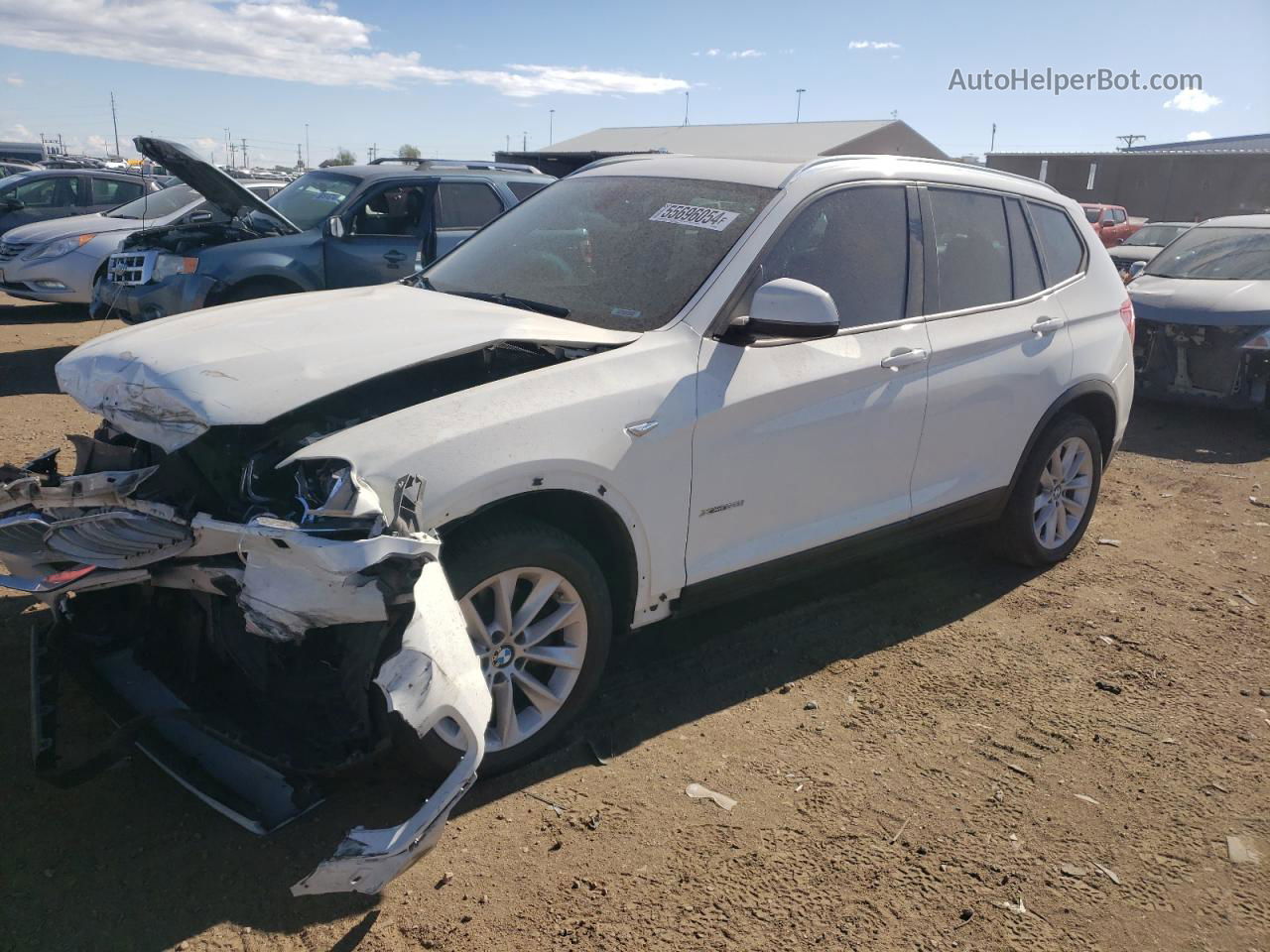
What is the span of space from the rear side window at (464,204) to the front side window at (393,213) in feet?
0.62

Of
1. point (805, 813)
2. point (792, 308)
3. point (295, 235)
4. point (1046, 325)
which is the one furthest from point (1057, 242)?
point (295, 235)

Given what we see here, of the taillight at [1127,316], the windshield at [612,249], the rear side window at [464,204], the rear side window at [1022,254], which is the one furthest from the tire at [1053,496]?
the rear side window at [464,204]

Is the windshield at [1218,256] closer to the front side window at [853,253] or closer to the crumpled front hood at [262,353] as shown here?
the front side window at [853,253]

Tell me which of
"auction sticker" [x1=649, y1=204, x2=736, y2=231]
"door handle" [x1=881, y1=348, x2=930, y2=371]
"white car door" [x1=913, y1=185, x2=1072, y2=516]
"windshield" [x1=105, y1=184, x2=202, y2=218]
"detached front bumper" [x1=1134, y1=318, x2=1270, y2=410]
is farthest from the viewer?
"windshield" [x1=105, y1=184, x2=202, y2=218]

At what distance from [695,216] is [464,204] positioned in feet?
20.1

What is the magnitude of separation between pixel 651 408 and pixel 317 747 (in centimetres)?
145

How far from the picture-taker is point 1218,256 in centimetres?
972

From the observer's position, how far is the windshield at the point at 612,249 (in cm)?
360

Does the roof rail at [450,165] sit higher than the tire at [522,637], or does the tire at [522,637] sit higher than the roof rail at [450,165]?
the roof rail at [450,165]

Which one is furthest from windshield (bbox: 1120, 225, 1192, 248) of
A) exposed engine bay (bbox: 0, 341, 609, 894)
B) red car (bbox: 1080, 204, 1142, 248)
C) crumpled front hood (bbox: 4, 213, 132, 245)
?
exposed engine bay (bbox: 0, 341, 609, 894)

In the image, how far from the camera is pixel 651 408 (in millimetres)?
3230

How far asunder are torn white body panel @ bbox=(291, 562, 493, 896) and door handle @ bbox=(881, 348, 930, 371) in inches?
85.3

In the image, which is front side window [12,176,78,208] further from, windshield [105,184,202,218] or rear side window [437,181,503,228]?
rear side window [437,181,503,228]

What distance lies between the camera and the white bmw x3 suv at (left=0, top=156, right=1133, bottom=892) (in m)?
2.62
